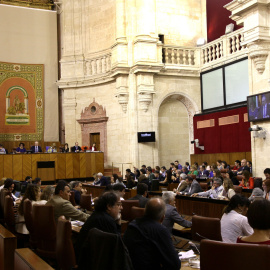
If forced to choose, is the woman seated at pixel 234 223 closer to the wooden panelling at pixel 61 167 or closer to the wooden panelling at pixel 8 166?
the wooden panelling at pixel 8 166

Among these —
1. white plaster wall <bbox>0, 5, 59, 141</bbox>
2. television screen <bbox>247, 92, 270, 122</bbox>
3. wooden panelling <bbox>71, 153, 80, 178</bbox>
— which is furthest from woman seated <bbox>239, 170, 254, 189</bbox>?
white plaster wall <bbox>0, 5, 59, 141</bbox>

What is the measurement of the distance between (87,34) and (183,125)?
6247 mm

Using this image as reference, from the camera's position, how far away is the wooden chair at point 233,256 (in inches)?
84.5

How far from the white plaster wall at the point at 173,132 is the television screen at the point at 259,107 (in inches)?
253

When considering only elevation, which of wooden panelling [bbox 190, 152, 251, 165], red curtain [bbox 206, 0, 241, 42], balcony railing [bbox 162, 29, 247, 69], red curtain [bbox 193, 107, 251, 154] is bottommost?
wooden panelling [bbox 190, 152, 251, 165]

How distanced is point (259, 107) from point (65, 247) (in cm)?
838

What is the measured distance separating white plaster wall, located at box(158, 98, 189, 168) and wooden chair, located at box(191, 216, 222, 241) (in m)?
12.9

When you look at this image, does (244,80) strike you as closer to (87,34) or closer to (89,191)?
(89,191)

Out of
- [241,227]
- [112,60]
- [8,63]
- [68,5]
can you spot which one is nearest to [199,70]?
[112,60]

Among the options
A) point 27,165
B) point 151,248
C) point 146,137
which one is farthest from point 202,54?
point 151,248

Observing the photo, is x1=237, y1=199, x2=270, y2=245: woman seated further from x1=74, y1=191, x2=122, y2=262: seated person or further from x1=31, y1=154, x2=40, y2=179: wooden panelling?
x1=31, y1=154, x2=40, y2=179: wooden panelling

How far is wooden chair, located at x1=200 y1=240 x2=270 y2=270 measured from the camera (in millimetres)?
2146

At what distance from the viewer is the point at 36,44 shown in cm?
1927

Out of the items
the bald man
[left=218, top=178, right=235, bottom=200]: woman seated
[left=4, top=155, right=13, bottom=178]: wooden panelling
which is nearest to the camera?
the bald man
